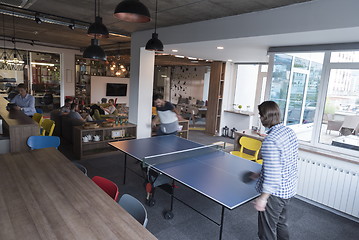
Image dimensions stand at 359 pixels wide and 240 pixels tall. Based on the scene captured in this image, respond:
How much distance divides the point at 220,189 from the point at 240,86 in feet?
23.9

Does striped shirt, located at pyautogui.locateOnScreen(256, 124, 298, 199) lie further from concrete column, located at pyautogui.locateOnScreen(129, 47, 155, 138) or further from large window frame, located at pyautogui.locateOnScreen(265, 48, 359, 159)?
concrete column, located at pyautogui.locateOnScreen(129, 47, 155, 138)

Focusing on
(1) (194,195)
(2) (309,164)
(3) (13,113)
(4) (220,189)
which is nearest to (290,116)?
(2) (309,164)

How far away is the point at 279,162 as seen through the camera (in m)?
2.26

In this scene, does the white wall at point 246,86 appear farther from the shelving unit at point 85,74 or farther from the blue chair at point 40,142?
the shelving unit at point 85,74

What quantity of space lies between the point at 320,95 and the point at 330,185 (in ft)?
5.21

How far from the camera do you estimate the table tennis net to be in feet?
10.3

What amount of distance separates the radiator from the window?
504mm

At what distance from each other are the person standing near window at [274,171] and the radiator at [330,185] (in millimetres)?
1798

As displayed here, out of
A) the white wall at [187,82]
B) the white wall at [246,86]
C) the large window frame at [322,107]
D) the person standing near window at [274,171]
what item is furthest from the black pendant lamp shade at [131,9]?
the white wall at [187,82]

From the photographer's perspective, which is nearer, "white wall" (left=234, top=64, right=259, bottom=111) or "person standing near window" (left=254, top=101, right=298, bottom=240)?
"person standing near window" (left=254, top=101, right=298, bottom=240)

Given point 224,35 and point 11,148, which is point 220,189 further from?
point 11,148

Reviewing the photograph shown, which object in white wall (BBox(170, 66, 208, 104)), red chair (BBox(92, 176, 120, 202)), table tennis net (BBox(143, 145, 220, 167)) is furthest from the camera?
white wall (BBox(170, 66, 208, 104))

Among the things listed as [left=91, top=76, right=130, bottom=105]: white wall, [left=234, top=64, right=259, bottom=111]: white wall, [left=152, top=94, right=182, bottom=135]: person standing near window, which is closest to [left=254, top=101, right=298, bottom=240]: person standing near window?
[left=152, top=94, right=182, bottom=135]: person standing near window

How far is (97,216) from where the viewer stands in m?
1.75
